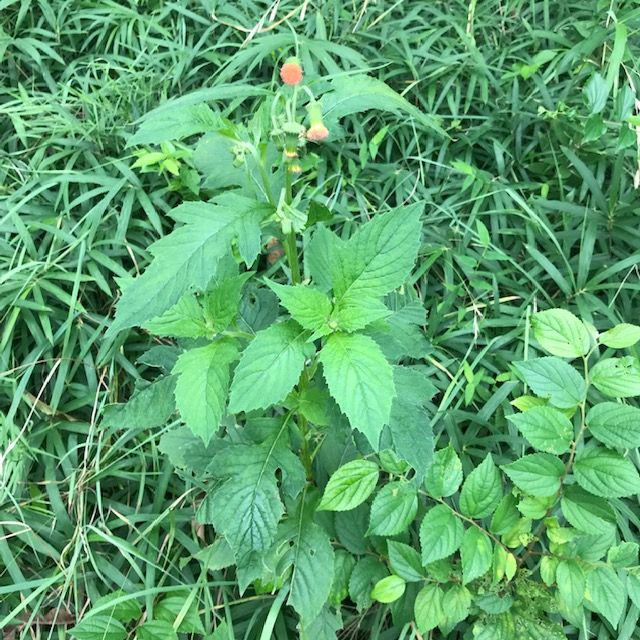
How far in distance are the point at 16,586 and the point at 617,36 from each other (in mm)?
2437

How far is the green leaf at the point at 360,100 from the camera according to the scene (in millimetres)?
1079

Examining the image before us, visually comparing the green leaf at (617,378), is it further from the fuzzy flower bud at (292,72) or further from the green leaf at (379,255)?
the fuzzy flower bud at (292,72)

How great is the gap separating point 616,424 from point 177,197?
1630mm

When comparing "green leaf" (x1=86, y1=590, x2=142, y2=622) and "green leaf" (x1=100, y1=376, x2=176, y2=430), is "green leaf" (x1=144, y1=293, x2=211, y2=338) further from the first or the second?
"green leaf" (x1=86, y1=590, x2=142, y2=622)

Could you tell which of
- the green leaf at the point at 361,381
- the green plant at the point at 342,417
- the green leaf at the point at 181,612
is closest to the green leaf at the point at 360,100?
the green plant at the point at 342,417

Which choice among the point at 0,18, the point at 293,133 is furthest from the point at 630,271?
the point at 0,18

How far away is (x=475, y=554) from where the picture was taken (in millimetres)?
1292

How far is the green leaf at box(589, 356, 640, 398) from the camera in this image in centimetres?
131

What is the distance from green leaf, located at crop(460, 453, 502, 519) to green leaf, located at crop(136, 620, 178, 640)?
2.49 feet

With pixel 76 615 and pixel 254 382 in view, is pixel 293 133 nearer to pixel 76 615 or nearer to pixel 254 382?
pixel 254 382

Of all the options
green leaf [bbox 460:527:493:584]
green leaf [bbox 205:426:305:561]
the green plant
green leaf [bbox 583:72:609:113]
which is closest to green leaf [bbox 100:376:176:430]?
the green plant

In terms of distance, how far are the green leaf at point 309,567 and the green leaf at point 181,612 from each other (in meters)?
0.30

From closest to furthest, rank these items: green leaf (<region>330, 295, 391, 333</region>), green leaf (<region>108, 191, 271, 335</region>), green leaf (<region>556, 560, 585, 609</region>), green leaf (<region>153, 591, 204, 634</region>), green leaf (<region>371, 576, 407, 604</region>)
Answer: green leaf (<region>108, 191, 271, 335</region>) < green leaf (<region>330, 295, 391, 333</region>) < green leaf (<region>556, 560, 585, 609</region>) < green leaf (<region>371, 576, 407, 604</region>) < green leaf (<region>153, 591, 204, 634</region>)

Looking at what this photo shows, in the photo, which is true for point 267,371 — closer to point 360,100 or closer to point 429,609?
point 360,100
